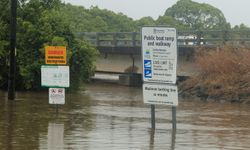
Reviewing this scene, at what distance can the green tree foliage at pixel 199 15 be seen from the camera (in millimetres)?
114550

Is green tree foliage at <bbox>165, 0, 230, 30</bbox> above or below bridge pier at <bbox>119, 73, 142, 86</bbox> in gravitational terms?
above

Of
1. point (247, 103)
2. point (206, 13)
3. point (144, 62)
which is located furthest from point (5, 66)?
point (206, 13)

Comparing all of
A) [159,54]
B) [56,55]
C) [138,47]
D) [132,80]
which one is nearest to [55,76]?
[56,55]

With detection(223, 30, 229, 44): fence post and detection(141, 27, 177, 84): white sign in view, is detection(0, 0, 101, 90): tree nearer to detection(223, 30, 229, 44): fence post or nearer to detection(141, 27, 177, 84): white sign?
detection(223, 30, 229, 44): fence post

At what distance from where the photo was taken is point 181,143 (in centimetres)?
1370

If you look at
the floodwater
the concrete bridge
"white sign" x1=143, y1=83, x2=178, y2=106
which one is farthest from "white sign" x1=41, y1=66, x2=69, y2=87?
the concrete bridge

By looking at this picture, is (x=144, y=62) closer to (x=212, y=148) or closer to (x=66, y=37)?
(x=212, y=148)

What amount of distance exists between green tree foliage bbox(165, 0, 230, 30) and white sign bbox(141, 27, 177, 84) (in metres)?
98.2

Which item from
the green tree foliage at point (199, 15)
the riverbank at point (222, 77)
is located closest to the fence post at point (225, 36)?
the riverbank at point (222, 77)

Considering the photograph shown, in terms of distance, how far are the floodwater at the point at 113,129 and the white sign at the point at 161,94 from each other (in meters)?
0.75

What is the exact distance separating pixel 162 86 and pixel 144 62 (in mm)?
704

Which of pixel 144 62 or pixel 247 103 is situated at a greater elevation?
pixel 144 62

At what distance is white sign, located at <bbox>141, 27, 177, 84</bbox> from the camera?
1520cm

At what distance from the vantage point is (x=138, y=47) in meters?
47.3
